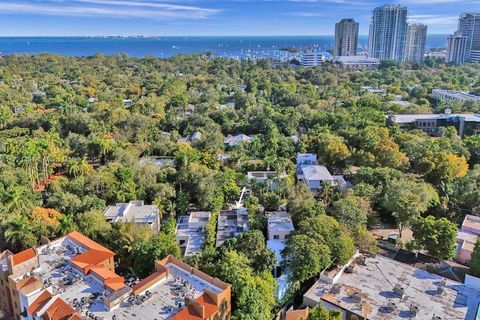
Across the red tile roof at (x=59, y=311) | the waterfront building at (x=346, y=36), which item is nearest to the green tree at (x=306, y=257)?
the red tile roof at (x=59, y=311)

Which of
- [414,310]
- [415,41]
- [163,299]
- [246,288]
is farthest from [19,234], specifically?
[415,41]

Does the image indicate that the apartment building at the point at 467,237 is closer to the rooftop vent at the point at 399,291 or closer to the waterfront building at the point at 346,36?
the rooftop vent at the point at 399,291

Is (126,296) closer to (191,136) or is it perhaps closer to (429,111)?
(191,136)

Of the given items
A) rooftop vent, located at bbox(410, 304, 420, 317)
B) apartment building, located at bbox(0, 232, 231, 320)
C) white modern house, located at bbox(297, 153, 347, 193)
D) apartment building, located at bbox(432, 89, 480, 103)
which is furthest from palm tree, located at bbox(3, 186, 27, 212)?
apartment building, located at bbox(432, 89, 480, 103)

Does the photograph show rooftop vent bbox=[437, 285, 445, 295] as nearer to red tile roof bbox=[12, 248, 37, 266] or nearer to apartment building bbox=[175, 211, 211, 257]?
apartment building bbox=[175, 211, 211, 257]

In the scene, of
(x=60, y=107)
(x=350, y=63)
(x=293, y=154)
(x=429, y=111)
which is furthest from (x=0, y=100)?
(x=350, y=63)

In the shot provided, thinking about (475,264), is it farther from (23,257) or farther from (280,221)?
(23,257)
